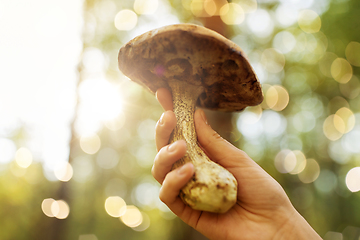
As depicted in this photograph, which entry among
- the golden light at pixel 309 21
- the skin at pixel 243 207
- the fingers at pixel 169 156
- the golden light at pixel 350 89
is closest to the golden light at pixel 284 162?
the golden light at pixel 350 89

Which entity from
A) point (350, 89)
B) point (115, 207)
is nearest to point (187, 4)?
point (350, 89)

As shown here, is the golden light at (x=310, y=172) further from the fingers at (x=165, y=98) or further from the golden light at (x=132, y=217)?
the golden light at (x=132, y=217)

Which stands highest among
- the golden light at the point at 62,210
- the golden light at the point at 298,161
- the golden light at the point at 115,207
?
the golden light at the point at 298,161

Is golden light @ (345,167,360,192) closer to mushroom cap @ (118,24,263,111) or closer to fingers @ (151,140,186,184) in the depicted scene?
mushroom cap @ (118,24,263,111)

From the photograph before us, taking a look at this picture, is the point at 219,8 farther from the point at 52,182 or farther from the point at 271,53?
the point at 52,182

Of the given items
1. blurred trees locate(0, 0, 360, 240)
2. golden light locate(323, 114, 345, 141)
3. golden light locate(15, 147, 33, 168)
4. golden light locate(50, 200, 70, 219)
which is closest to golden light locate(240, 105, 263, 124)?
blurred trees locate(0, 0, 360, 240)

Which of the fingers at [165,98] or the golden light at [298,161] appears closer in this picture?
the fingers at [165,98]
